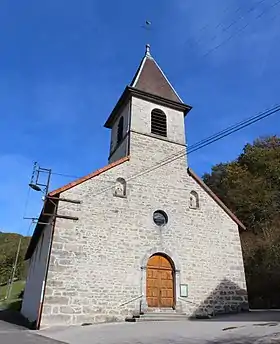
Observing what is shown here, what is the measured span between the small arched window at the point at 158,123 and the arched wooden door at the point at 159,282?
7048mm

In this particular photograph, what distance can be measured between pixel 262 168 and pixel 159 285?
801 inches

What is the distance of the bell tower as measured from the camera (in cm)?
1658

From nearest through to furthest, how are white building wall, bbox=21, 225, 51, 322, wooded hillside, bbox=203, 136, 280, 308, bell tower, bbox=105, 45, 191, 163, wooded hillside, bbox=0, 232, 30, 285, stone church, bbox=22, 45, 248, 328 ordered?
stone church, bbox=22, 45, 248, 328 < white building wall, bbox=21, 225, 51, 322 < bell tower, bbox=105, 45, 191, 163 < wooded hillside, bbox=203, 136, 280, 308 < wooded hillside, bbox=0, 232, 30, 285

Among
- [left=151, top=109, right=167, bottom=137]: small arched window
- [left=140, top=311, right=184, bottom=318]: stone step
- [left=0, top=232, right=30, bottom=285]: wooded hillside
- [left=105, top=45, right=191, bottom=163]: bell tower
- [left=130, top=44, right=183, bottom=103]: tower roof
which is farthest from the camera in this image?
[left=0, top=232, right=30, bottom=285]: wooded hillside

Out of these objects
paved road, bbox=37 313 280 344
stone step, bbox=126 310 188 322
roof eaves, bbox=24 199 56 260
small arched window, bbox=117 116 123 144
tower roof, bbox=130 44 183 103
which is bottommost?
paved road, bbox=37 313 280 344

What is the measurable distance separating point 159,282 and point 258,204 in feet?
51.8

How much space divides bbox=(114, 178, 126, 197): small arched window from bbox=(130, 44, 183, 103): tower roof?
6.23 metres

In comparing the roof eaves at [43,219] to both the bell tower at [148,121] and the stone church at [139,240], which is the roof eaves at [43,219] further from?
the bell tower at [148,121]

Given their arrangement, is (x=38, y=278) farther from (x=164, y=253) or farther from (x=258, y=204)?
(x=258, y=204)

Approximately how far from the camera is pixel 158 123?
58.1ft

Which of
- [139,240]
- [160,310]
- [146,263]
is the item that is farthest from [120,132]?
[160,310]

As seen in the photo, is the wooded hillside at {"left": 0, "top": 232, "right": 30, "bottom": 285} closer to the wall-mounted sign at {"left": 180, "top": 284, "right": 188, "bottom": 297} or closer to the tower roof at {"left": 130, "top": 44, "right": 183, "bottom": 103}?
the tower roof at {"left": 130, "top": 44, "right": 183, "bottom": 103}

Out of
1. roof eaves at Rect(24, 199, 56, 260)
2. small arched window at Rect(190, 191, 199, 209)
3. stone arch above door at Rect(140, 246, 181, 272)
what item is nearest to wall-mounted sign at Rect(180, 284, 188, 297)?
stone arch above door at Rect(140, 246, 181, 272)

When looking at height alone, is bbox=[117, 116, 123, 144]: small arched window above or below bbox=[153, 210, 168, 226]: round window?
above
